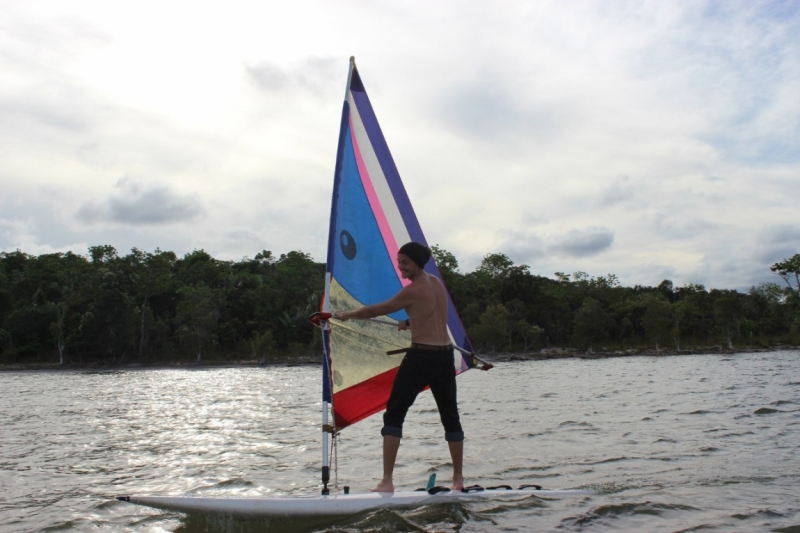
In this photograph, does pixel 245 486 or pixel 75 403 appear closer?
pixel 245 486

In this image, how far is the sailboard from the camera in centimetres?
670

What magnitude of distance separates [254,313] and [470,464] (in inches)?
3506

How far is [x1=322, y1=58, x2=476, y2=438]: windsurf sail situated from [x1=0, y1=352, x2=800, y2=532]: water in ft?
4.60

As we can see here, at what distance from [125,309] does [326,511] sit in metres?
82.0

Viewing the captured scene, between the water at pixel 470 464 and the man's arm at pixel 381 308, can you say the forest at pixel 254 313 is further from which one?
the man's arm at pixel 381 308

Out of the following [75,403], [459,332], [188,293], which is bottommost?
[75,403]

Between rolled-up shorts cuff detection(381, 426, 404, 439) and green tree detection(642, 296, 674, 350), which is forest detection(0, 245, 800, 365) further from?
rolled-up shorts cuff detection(381, 426, 404, 439)

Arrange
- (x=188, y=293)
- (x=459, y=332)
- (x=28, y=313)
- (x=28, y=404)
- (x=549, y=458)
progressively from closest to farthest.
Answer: (x=459, y=332), (x=549, y=458), (x=28, y=404), (x=28, y=313), (x=188, y=293)

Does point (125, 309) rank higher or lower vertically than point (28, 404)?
higher

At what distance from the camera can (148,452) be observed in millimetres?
10641

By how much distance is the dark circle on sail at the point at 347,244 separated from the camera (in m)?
6.84

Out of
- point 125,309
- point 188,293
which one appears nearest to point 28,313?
point 125,309

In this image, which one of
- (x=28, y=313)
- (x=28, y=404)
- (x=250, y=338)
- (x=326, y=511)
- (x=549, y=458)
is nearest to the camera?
(x=326, y=511)

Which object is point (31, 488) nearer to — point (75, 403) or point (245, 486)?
point (245, 486)
